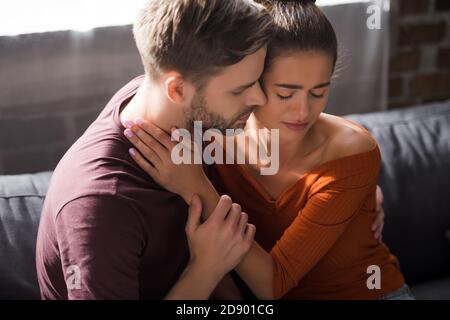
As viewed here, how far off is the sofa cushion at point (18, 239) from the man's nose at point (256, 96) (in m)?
0.58

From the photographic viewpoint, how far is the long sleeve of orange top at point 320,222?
1.25 meters

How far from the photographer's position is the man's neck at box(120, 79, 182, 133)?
3.75 ft

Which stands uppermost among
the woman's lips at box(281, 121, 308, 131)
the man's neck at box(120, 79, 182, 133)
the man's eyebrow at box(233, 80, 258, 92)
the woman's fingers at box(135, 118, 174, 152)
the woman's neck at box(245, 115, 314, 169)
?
the man's eyebrow at box(233, 80, 258, 92)

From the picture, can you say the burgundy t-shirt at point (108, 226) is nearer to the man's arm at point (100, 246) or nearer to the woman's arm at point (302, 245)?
the man's arm at point (100, 246)

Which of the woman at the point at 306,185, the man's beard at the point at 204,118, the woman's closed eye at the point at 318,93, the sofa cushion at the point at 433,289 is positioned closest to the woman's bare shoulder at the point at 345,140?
the woman at the point at 306,185

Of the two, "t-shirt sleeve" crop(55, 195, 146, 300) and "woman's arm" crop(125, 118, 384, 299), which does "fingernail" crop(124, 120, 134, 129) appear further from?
"woman's arm" crop(125, 118, 384, 299)

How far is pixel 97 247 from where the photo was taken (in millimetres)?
1011

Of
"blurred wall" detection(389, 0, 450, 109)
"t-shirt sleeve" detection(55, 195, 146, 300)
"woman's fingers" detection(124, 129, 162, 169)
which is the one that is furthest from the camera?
"blurred wall" detection(389, 0, 450, 109)

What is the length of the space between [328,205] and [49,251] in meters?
0.54

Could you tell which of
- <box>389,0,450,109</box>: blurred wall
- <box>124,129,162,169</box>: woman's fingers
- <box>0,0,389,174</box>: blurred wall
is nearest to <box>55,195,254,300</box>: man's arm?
<box>124,129,162,169</box>: woman's fingers

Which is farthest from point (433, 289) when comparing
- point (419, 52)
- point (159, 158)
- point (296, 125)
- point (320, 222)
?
point (159, 158)

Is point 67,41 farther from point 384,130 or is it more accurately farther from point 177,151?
point 384,130

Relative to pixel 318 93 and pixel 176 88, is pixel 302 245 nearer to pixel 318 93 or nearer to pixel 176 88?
pixel 318 93

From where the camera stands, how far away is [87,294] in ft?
3.34
